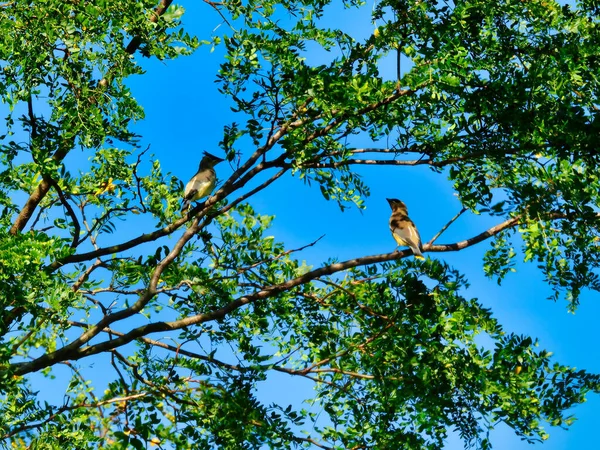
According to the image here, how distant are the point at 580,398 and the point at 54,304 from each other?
18.2 feet

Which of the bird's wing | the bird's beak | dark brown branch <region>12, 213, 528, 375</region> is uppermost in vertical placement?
the bird's beak

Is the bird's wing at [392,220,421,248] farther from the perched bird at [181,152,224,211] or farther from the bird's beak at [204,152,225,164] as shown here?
the bird's beak at [204,152,225,164]

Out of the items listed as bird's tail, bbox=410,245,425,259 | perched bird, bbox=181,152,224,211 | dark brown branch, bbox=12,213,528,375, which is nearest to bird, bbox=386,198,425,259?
bird's tail, bbox=410,245,425,259

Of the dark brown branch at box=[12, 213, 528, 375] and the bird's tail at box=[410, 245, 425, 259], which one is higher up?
the bird's tail at box=[410, 245, 425, 259]

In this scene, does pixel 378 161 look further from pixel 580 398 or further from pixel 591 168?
pixel 580 398

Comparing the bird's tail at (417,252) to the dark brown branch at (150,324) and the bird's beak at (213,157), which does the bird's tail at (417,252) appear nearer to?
the dark brown branch at (150,324)

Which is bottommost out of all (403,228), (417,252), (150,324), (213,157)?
(150,324)

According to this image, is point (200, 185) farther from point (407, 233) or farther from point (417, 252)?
point (417, 252)

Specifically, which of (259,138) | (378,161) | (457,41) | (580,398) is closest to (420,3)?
(457,41)

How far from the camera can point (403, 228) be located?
33.5ft

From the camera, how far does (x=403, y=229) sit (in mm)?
10164

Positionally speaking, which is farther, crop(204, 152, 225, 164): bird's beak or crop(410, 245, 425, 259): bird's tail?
crop(204, 152, 225, 164): bird's beak

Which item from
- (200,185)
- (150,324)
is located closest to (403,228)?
(200,185)

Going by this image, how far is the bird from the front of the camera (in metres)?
9.21
